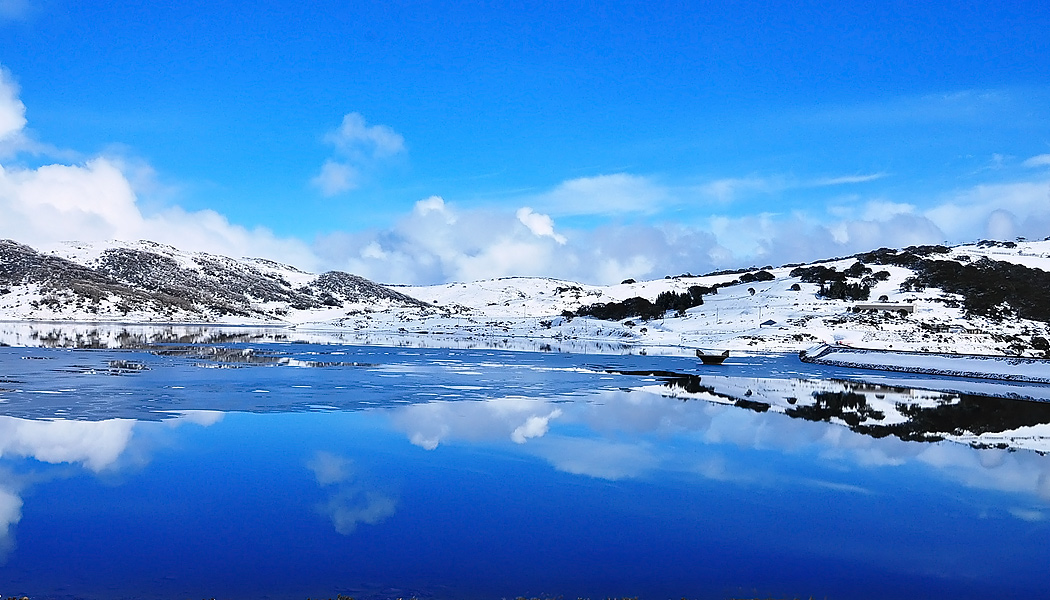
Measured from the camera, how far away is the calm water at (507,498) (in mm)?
7145

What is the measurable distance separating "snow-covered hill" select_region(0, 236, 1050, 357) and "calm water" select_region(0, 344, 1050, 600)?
34.6 m

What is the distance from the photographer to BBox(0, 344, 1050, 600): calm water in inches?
281

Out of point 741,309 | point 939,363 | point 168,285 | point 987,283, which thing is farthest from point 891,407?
point 168,285

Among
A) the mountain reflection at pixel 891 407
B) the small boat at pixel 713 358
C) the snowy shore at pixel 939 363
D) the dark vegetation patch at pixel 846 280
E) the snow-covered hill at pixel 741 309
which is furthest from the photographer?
the dark vegetation patch at pixel 846 280

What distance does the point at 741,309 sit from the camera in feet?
221

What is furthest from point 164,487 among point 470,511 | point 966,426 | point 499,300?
point 499,300

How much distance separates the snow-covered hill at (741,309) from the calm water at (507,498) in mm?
34630

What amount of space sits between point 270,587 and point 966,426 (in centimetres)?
1621

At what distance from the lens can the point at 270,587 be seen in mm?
6715

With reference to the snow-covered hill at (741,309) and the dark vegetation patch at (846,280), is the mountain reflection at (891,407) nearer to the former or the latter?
the snow-covered hill at (741,309)

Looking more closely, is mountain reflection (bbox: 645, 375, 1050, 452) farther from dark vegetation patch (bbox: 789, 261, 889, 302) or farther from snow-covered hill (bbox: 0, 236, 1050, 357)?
dark vegetation patch (bbox: 789, 261, 889, 302)

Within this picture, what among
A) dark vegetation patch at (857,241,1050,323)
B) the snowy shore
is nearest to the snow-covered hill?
dark vegetation patch at (857,241,1050,323)

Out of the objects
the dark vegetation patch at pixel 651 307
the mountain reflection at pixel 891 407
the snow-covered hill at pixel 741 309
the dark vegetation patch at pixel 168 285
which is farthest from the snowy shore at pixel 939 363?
the dark vegetation patch at pixel 168 285

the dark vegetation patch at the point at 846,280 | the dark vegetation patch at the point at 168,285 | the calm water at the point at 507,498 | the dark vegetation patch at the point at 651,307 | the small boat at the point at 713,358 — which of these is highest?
the dark vegetation patch at the point at 168,285
